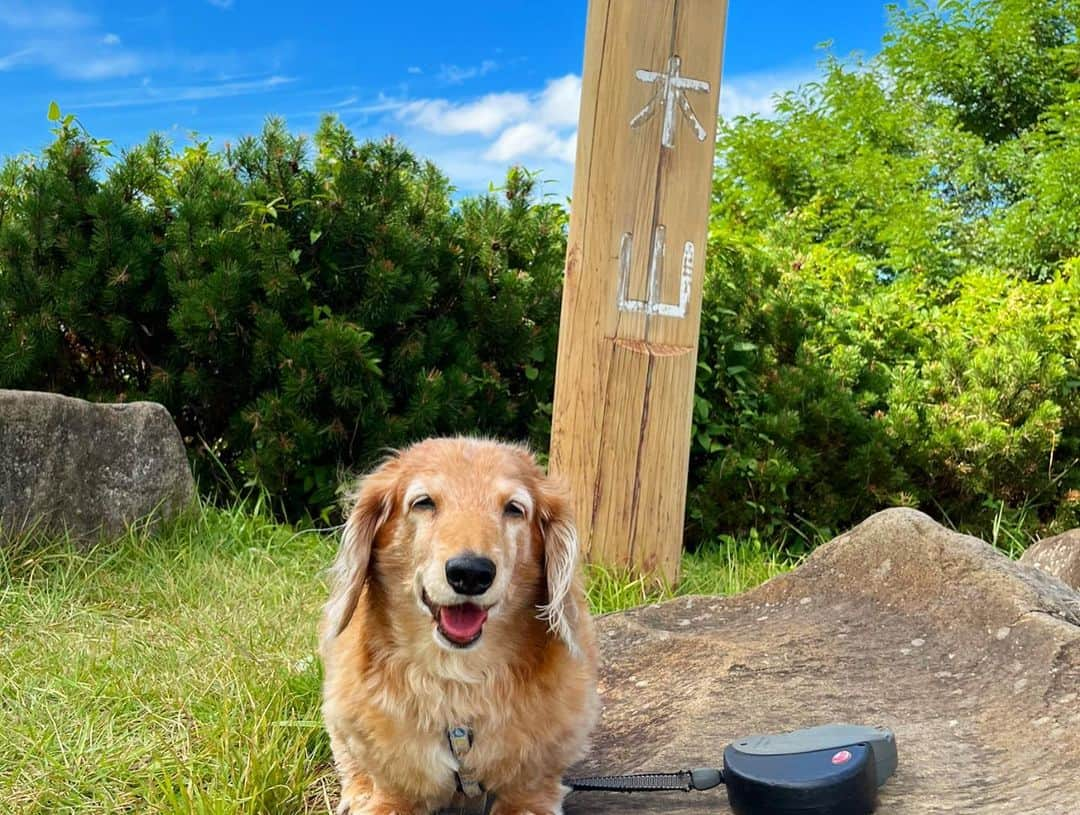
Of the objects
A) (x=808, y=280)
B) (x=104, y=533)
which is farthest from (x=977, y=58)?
(x=104, y=533)

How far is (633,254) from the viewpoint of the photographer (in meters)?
4.74

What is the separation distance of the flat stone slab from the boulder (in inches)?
57.7

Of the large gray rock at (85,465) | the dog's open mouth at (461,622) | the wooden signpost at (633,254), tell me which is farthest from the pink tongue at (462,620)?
the large gray rock at (85,465)

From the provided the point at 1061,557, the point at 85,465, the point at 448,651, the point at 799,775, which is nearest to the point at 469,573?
the point at 448,651

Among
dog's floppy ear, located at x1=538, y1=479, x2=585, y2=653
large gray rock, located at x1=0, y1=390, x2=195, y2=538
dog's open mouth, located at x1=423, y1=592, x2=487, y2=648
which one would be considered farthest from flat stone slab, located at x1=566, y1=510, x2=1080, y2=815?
large gray rock, located at x1=0, y1=390, x2=195, y2=538

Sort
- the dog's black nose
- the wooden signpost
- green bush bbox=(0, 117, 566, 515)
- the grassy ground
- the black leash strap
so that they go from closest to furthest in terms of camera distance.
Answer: the dog's black nose, the black leash strap, the grassy ground, the wooden signpost, green bush bbox=(0, 117, 566, 515)

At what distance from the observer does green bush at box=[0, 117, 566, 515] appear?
5.84m

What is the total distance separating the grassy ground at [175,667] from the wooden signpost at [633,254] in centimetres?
54

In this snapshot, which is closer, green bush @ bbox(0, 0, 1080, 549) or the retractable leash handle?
the retractable leash handle

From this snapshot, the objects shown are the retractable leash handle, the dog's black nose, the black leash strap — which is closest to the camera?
the dog's black nose

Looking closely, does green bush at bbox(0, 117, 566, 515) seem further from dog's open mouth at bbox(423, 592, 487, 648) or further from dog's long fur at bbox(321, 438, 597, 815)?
dog's open mouth at bbox(423, 592, 487, 648)

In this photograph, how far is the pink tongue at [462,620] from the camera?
7.76 feet

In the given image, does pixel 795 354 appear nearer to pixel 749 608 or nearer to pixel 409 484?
pixel 749 608

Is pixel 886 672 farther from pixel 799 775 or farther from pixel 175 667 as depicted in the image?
pixel 175 667
